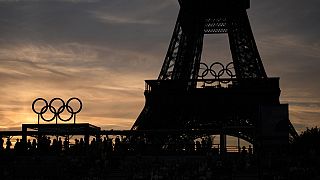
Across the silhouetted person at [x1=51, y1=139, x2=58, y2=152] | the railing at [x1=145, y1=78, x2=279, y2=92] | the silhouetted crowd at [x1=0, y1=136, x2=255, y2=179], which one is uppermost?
the railing at [x1=145, y1=78, x2=279, y2=92]

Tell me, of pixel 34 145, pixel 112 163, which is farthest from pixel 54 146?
pixel 112 163

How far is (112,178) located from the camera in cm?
3738

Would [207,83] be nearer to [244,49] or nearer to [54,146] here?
[244,49]

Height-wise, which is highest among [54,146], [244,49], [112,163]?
[244,49]

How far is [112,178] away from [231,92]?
25983 mm

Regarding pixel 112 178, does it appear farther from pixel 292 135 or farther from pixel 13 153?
pixel 292 135

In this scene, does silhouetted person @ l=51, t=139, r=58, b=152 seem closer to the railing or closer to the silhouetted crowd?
the silhouetted crowd

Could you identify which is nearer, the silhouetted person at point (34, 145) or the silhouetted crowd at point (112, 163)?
the silhouetted crowd at point (112, 163)

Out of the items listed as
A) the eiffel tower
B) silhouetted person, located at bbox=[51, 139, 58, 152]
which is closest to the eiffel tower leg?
the eiffel tower

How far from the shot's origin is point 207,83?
62.8m

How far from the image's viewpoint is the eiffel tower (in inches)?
2393

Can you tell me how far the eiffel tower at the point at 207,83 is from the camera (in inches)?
2393

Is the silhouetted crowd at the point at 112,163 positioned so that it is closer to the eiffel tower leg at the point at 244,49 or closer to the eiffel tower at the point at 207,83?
the eiffel tower at the point at 207,83

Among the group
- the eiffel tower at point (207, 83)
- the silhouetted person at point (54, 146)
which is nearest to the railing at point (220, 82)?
the eiffel tower at point (207, 83)
